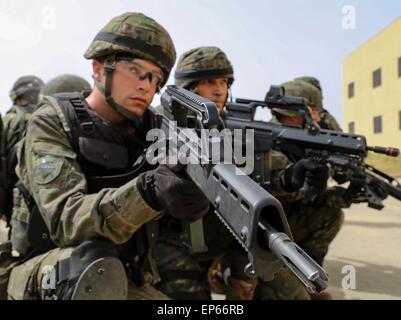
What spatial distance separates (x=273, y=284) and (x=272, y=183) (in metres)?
0.92

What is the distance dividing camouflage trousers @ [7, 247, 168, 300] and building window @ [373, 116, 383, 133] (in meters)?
20.4

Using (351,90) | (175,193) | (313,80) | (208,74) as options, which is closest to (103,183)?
(175,193)

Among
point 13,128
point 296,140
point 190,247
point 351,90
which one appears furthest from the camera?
point 351,90

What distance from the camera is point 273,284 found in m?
2.90

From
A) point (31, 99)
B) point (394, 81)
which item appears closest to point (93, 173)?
point (31, 99)

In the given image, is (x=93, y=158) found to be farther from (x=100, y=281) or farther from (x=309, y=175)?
(x=309, y=175)

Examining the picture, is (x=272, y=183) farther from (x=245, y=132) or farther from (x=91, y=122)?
(x=91, y=122)

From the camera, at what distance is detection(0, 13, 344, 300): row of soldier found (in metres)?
1.62

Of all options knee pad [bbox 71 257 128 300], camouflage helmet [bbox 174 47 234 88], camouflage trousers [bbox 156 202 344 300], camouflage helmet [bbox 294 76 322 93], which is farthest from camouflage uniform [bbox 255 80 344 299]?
knee pad [bbox 71 257 128 300]

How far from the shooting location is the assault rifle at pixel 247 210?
0.86 m

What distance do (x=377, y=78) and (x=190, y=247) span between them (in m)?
20.4

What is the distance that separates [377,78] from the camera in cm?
2022

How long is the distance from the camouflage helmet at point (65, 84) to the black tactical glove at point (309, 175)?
2291 millimetres

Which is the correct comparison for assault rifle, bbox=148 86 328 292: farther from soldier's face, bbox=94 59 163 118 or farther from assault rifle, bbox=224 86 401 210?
assault rifle, bbox=224 86 401 210
